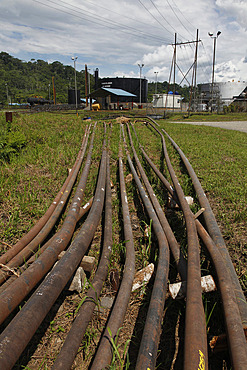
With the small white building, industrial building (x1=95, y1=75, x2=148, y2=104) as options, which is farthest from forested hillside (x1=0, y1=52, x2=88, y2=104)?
the small white building

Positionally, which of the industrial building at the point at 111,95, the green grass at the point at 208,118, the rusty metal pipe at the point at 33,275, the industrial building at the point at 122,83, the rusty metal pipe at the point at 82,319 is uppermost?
the industrial building at the point at 122,83

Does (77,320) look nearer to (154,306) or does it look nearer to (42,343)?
(42,343)

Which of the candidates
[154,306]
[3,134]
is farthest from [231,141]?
[154,306]

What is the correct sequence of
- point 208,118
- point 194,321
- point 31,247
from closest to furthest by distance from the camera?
point 194,321 < point 31,247 < point 208,118

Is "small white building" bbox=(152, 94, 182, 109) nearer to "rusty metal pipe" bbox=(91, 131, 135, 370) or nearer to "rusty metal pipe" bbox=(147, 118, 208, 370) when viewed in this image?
"rusty metal pipe" bbox=(91, 131, 135, 370)

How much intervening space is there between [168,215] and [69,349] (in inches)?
108

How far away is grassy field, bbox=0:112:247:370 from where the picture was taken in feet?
7.27

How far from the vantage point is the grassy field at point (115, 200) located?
7.27 feet

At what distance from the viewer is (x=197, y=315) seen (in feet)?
6.04

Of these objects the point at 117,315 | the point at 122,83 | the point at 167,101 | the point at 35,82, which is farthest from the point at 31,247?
the point at 35,82

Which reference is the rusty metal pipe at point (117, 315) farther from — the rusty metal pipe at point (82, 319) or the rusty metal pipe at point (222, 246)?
the rusty metal pipe at point (222, 246)

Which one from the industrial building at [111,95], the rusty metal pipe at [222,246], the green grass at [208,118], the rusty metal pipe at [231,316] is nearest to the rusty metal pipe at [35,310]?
the rusty metal pipe at [231,316]

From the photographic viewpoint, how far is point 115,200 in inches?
187

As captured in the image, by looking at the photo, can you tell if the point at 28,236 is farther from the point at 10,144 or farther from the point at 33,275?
the point at 10,144
